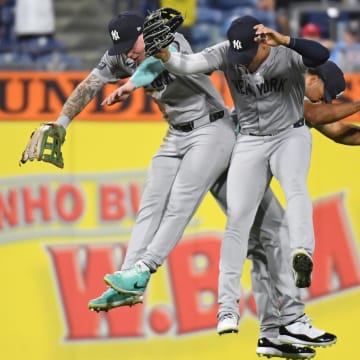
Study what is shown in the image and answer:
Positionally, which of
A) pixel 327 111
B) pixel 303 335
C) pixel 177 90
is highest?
pixel 177 90

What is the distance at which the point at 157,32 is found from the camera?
8984 mm

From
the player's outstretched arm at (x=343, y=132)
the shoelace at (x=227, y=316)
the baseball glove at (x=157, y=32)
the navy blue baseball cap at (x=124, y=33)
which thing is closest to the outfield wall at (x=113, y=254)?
the player's outstretched arm at (x=343, y=132)

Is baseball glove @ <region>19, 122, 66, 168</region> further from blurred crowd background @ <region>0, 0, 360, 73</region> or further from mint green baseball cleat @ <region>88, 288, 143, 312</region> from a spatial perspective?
blurred crowd background @ <region>0, 0, 360, 73</region>

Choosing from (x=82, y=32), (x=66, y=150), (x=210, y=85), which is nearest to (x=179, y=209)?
(x=210, y=85)

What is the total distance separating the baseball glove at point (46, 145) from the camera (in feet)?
31.6

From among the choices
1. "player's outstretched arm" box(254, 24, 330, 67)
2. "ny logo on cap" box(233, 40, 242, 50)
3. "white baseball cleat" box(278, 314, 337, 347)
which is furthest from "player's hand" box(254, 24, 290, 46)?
"white baseball cleat" box(278, 314, 337, 347)

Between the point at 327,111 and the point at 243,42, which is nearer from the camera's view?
the point at 243,42

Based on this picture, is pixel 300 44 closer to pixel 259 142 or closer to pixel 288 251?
pixel 259 142

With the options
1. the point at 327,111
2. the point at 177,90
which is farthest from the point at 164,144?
the point at 327,111

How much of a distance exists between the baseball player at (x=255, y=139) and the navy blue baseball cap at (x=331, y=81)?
30 cm

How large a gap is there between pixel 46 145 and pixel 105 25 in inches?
219

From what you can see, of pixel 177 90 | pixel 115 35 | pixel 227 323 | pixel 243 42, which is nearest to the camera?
pixel 243 42

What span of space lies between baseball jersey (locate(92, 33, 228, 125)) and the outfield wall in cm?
273

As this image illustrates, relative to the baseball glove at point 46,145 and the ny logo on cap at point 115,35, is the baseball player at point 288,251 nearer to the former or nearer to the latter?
the ny logo on cap at point 115,35
